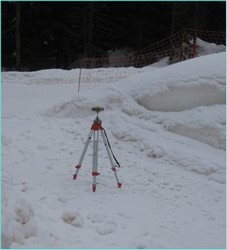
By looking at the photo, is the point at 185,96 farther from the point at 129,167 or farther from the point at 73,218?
the point at 73,218

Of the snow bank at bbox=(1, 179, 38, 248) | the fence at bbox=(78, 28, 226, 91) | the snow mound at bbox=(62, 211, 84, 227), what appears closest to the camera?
the snow bank at bbox=(1, 179, 38, 248)

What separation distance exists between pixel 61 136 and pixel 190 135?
2.78 metres

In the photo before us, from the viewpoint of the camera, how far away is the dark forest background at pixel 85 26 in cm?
2994

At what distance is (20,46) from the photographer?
95.4ft

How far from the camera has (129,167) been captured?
8406 millimetres

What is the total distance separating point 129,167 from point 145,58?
2040 cm

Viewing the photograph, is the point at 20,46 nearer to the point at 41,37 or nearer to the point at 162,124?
the point at 41,37

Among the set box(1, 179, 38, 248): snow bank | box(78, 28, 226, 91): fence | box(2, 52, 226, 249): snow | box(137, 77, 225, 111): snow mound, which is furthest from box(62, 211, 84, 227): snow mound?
Answer: box(78, 28, 226, 91): fence

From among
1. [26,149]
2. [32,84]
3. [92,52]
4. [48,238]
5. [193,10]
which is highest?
[193,10]

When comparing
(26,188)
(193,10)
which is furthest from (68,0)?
(26,188)

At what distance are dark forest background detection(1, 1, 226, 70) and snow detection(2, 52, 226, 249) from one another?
17.7 metres

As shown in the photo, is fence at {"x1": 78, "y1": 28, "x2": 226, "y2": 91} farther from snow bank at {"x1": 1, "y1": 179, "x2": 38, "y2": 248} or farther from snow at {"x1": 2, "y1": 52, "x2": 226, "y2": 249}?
snow bank at {"x1": 1, "y1": 179, "x2": 38, "y2": 248}

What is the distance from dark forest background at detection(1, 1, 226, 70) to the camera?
29.9 metres

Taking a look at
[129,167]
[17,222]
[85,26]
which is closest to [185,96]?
[129,167]
